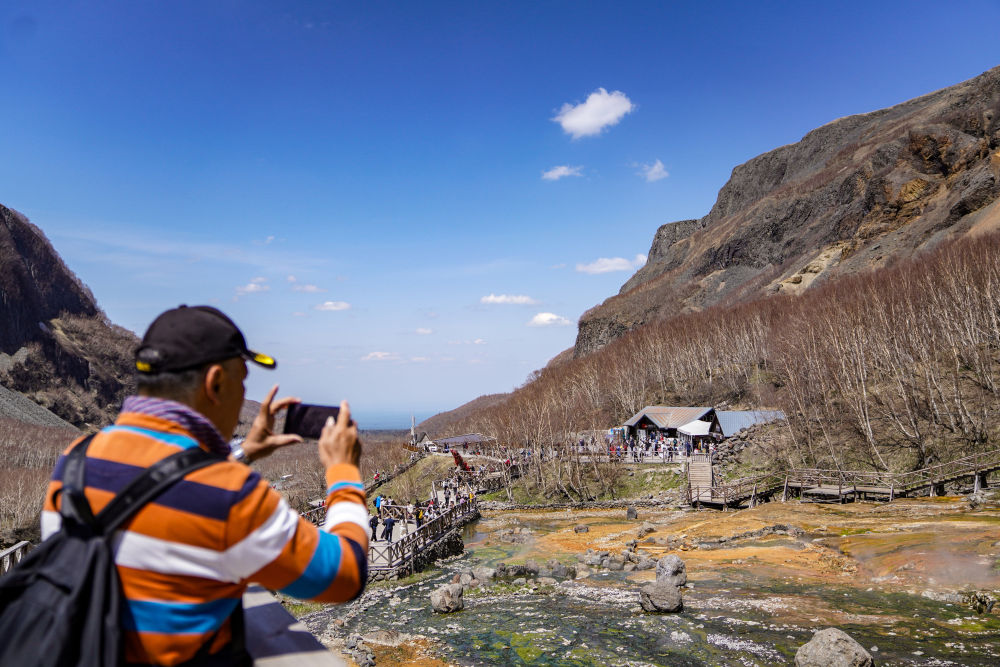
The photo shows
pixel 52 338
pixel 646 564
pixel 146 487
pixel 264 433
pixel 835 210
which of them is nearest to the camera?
pixel 146 487

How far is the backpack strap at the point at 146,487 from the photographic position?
151cm

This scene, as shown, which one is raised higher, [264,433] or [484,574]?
[264,433]

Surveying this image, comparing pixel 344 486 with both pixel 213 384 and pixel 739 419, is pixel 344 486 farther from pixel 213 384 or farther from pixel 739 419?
pixel 739 419

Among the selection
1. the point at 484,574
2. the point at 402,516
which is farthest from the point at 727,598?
the point at 402,516

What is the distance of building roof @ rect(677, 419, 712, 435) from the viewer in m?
44.4

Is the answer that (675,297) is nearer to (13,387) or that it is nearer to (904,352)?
(904,352)

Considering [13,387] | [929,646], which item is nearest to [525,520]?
[929,646]

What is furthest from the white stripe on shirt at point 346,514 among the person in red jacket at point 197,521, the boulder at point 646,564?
the boulder at point 646,564

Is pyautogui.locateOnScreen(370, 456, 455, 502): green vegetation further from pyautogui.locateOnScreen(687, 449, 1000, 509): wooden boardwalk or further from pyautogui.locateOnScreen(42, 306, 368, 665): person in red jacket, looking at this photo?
pyautogui.locateOnScreen(42, 306, 368, 665): person in red jacket

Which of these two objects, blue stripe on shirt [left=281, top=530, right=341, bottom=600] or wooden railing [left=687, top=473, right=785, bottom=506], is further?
wooden railing [left=687, top=473, right=785, bottom=506]

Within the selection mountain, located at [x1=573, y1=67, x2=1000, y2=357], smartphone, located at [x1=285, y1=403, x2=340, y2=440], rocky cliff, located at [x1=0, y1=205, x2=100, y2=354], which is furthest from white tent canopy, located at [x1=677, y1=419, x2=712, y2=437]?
rocky cliff, located at [x1=0, y1=205, x2=100, y2=354]

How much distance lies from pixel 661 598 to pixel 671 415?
33.3m

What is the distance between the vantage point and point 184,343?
1.85 m

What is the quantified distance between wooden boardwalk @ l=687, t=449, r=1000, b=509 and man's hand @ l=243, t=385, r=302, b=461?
1264 inches
